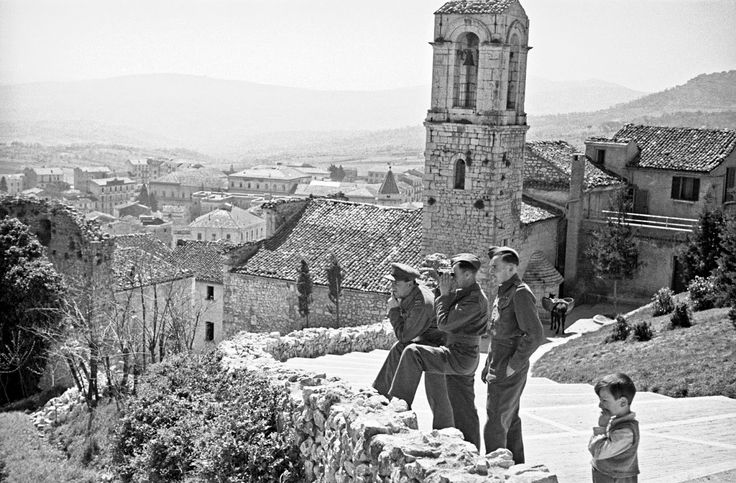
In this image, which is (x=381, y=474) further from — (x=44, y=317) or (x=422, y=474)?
(x=44, y=317)

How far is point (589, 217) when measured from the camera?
3147 centimetres

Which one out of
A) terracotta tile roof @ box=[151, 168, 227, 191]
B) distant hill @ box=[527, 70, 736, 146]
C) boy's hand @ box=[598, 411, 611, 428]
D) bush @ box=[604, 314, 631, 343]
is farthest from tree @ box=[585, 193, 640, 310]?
terracotta tile roof @ box=[151, 168, 227, 191]

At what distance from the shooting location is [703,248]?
25969mm

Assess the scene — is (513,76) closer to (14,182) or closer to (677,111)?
(677,111)

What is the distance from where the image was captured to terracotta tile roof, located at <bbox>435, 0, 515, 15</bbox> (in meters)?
24.4

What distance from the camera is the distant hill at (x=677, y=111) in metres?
82.1

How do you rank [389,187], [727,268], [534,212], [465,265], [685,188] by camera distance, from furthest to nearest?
[389,187]
[685,188]
[534,212]
[727,268]
[465,265]

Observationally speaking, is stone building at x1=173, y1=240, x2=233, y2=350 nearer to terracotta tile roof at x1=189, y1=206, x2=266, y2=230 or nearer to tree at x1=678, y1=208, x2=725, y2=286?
tree at x1=678, y1=208, x2=725, y2=286

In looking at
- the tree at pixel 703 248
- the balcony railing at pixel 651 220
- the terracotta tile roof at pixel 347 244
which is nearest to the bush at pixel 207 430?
the terracotta tile roof at pixel 347 244

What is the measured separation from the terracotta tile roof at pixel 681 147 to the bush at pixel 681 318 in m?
15.5

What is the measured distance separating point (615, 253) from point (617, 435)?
23003 mm

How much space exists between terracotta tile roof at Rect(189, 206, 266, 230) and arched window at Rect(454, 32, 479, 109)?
2725 inches

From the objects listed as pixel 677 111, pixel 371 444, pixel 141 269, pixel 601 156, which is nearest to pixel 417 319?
pixel 371 444

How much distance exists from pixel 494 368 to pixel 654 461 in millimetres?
2368
